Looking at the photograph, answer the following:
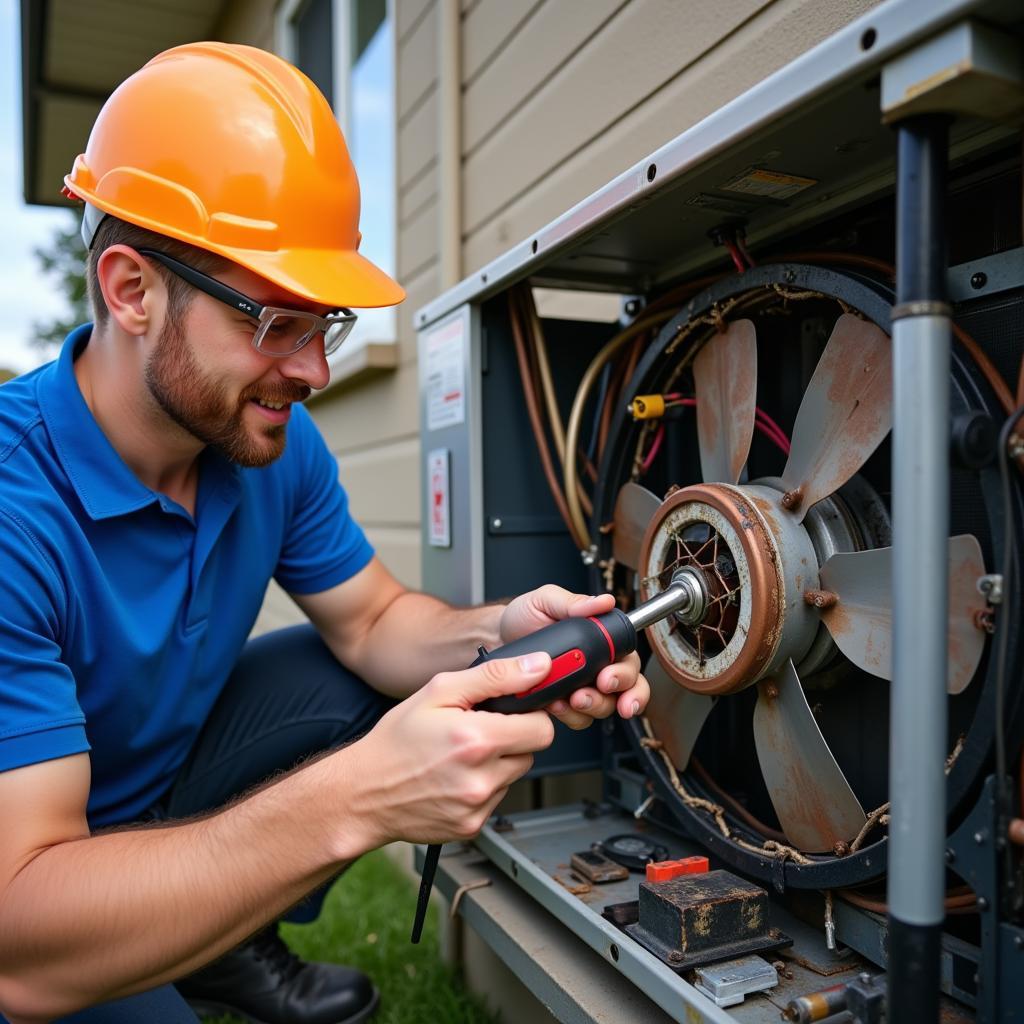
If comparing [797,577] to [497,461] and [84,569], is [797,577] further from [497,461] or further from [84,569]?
[84,569]

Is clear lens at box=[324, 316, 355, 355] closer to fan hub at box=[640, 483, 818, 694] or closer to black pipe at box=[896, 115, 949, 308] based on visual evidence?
fan hub at box=[640, 483, 818, 694]

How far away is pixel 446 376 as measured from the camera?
1.57 meters

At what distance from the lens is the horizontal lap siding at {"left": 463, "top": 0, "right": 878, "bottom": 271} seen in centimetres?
126

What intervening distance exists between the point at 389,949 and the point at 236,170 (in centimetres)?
169

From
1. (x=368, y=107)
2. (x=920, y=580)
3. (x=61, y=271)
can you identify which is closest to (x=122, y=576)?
(x=920, y=580)

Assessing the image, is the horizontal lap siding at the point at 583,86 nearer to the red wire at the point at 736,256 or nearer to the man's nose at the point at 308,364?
the red wire at the point at 736,256

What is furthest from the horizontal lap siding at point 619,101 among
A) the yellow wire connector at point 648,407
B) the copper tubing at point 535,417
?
the yellow wire connector at point 648,407

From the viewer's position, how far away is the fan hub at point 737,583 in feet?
3.28

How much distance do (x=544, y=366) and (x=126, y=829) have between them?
2.99ft

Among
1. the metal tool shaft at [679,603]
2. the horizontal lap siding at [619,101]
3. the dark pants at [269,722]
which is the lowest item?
the dark pants at [269,722]

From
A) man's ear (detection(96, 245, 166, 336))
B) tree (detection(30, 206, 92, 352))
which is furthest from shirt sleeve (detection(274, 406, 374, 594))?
tree (detection(30, 206, 92, 352))

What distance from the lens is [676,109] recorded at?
1.45 meters

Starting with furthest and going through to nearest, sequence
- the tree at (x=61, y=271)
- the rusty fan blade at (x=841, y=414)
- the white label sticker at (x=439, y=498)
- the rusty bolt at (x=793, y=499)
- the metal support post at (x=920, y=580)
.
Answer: the tree at (x=61, y=271)
the white label sticker at (x=439, y=498)
the rusty bolt at (x=793, y=499)
the rusty fan blade at (x=841, y=414)
the metal support post at (x=920, y=580)

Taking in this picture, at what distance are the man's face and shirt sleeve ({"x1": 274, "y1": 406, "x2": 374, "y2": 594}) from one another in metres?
0.35
